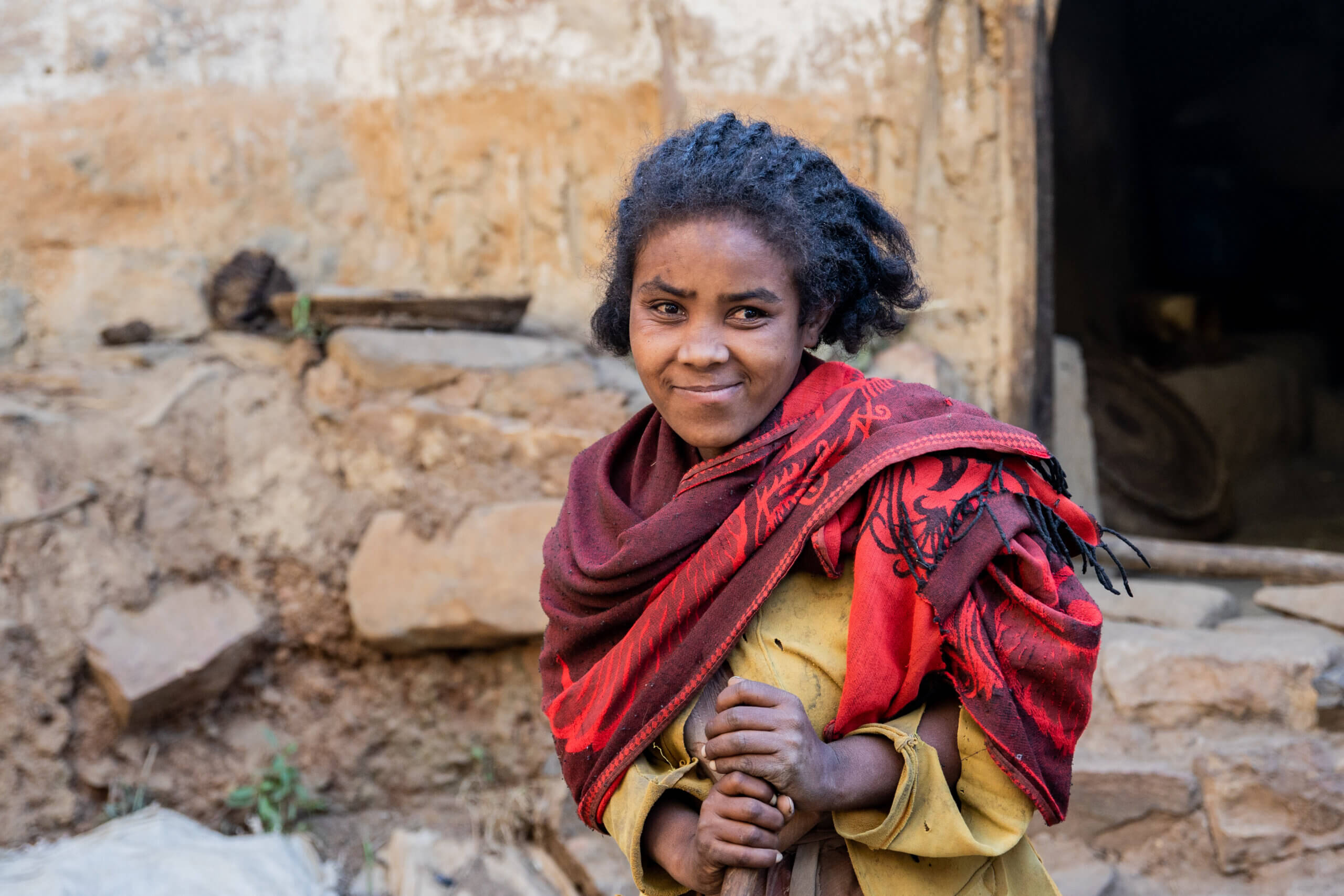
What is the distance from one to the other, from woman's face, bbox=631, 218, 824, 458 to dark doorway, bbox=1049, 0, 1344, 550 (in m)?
4.82

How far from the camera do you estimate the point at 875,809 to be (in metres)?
1.27

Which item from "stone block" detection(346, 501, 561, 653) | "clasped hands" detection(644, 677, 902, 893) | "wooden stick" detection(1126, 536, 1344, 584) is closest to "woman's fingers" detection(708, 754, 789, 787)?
"clasped hands" detection(644, 677, 902, 893)

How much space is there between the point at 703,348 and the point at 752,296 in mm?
88

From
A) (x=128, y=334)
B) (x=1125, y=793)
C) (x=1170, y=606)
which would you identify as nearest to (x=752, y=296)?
(x=1125, y=793)

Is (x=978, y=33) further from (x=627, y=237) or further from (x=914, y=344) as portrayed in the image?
(x=627, y=237)

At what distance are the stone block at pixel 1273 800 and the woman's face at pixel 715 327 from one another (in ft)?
5.99

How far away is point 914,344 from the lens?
12.0 ft

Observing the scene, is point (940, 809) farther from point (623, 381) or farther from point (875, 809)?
point (623, 381)

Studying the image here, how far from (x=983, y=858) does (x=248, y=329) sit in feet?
10.0

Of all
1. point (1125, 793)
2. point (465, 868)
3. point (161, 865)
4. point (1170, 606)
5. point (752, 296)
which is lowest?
point (465, 868)

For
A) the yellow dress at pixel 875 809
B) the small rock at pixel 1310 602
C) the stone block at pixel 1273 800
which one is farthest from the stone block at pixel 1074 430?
the yellow dress at pixel 875 809

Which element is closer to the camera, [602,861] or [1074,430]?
[602,861]

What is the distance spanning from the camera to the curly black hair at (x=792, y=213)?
4.33 feet

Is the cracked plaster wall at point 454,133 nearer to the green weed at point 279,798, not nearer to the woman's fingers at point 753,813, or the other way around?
the green weed at point 279,798
